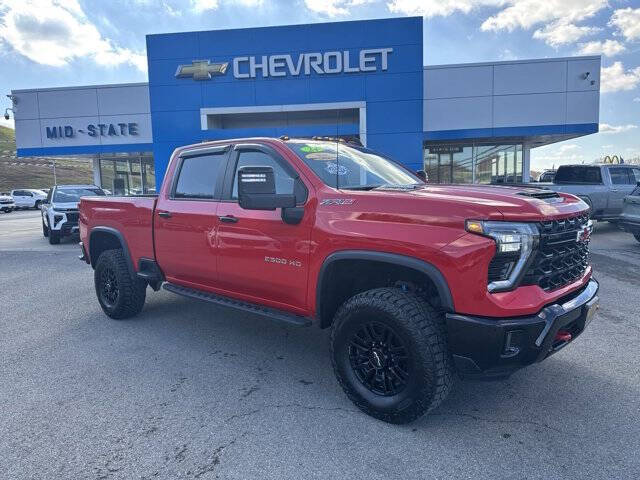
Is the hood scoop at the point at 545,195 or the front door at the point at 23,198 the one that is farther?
the front door at the point at 23,198

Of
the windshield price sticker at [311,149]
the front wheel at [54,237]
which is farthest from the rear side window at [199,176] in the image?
the front wheel at [54,237]

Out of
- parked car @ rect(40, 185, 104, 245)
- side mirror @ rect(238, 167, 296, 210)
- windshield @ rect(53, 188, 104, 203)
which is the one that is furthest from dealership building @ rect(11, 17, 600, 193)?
side mirror @ rect(238, 167, 296, 210)

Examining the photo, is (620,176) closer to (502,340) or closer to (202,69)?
(502,340)

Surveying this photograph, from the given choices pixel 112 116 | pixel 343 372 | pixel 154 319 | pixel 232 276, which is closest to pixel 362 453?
pixel 343 372

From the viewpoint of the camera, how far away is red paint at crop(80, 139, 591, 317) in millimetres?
2699

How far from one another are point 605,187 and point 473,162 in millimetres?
9841

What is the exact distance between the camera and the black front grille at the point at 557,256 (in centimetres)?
279

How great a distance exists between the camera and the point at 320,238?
3.30 m

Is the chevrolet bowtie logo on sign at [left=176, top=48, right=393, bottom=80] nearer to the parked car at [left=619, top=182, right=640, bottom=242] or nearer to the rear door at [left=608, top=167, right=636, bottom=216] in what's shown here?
the rear door at [left=608, top=167, right=636, bottom=216]

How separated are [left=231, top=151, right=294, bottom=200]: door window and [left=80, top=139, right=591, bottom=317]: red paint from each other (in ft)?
0.41

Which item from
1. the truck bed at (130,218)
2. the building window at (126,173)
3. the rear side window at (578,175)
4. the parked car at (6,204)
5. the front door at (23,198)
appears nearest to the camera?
the truck bed at (130,218)

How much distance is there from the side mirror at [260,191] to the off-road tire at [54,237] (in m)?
11.5

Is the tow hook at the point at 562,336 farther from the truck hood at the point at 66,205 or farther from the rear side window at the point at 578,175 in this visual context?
the truck hood at the point at 66,205

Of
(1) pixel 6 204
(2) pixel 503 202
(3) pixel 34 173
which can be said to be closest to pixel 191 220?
(2) pixel 503 202
